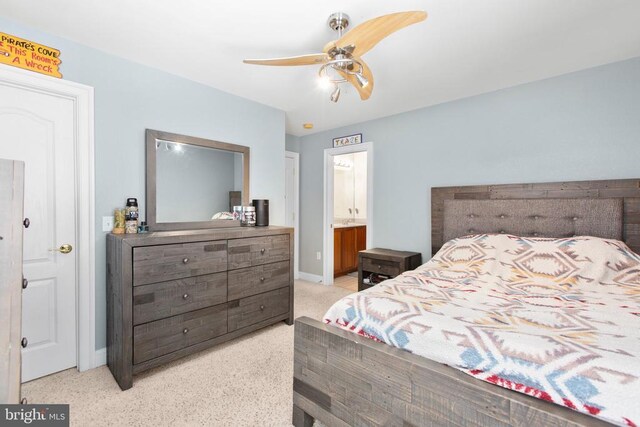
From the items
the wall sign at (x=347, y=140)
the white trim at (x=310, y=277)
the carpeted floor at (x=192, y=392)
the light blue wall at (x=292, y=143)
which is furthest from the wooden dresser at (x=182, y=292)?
the light blue wall at (x=292, y=143)

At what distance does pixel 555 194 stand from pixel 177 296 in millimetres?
3245

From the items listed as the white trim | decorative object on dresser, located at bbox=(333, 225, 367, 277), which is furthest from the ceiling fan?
the white trim

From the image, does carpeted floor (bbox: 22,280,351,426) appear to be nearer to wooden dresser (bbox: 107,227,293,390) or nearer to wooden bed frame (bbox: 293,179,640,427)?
wooden dresser (bbox: 107,227,293,390)

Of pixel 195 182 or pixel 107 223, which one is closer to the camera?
pixel 107 223

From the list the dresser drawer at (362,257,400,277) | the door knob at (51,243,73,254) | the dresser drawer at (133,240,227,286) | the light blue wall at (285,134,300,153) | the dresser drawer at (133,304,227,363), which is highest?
the light blue wall at (285,134,300,153)

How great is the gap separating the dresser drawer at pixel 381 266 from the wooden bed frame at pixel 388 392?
1.82 meters

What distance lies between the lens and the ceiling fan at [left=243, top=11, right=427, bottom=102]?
1.39 m

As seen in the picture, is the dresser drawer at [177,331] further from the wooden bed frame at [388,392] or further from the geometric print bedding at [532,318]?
the geometric print bedding at [532,318]

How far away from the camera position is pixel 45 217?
200 cm

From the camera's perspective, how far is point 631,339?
1.06 meters

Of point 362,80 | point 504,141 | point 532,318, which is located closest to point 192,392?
point 532,318

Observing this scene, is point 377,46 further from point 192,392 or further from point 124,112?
point 192,392

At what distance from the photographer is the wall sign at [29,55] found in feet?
5.96

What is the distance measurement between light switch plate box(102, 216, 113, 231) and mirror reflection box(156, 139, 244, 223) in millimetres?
321
